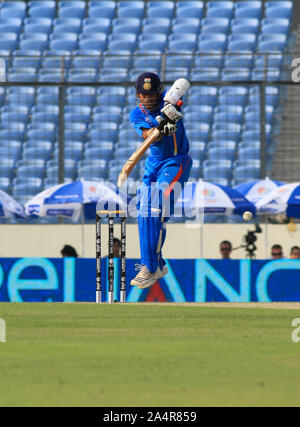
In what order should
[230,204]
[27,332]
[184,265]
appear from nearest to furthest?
[27,332] → [184,265] → [230,204]

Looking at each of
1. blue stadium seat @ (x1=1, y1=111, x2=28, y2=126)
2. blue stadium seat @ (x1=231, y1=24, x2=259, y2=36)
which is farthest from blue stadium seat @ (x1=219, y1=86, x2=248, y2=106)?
blue stadium seat @ (x1=231, y1=24, x2=259, y2=36)

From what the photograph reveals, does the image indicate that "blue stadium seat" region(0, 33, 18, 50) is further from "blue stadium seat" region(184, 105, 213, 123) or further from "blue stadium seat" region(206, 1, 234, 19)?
"blue stadium seat" region(184, 105, 213, 123)

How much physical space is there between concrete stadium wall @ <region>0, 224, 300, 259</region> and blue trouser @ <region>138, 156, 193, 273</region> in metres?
9.13

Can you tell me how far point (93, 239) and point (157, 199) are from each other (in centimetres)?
988

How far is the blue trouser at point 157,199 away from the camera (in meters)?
9.32

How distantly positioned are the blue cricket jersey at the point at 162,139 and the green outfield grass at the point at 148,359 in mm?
1577

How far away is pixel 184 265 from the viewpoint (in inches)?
576

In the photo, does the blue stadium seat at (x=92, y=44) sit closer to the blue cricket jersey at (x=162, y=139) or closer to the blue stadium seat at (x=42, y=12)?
the blue stadium seat at (x=42, y=12)

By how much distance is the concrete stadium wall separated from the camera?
18.9 meters

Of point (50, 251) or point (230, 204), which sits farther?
point (50, 251)

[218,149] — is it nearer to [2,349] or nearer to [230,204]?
[230,204]
